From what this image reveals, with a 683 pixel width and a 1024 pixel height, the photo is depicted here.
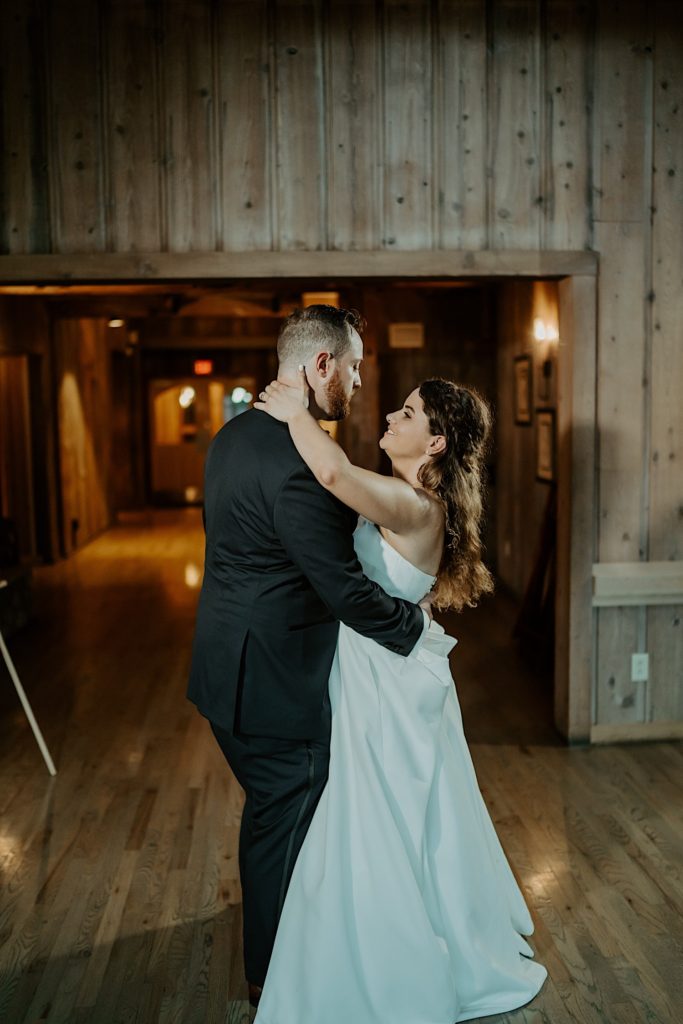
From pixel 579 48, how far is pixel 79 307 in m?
7.68

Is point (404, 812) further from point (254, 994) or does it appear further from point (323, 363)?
point (323, 363)

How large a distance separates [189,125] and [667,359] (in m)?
2.43

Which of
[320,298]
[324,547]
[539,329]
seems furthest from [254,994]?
[320,298]

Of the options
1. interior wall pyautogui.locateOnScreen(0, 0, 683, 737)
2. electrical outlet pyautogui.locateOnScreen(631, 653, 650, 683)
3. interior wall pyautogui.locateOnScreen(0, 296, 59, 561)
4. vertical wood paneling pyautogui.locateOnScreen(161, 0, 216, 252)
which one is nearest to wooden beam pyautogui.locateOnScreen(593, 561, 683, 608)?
electrical outlet pyautogui.locateOnScreen(631, 653, 650, 683)

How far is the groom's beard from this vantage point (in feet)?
8.48

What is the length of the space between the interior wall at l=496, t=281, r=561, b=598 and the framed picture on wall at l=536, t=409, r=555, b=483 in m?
0.07

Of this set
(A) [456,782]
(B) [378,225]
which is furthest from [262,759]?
(B) [378,225]

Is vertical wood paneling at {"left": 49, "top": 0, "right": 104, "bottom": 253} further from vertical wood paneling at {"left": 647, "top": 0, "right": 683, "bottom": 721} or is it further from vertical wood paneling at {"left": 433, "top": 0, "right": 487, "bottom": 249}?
vertical wood paneling at {"left": 647, "top": 0, "right": 683, "bottom": 721}

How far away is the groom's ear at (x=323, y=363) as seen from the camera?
8.41ft

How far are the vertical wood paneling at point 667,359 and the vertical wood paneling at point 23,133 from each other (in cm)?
278

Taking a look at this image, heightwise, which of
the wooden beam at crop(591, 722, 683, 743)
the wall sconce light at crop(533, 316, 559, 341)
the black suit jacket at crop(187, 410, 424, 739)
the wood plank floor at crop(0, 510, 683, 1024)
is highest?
the wall sconce light at crop(533, 316, 559, 341)

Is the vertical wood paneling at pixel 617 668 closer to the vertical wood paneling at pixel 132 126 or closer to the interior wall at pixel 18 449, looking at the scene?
the vertical wood paneling at pixel 132 126

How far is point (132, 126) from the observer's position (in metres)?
4.43

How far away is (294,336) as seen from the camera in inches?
102
